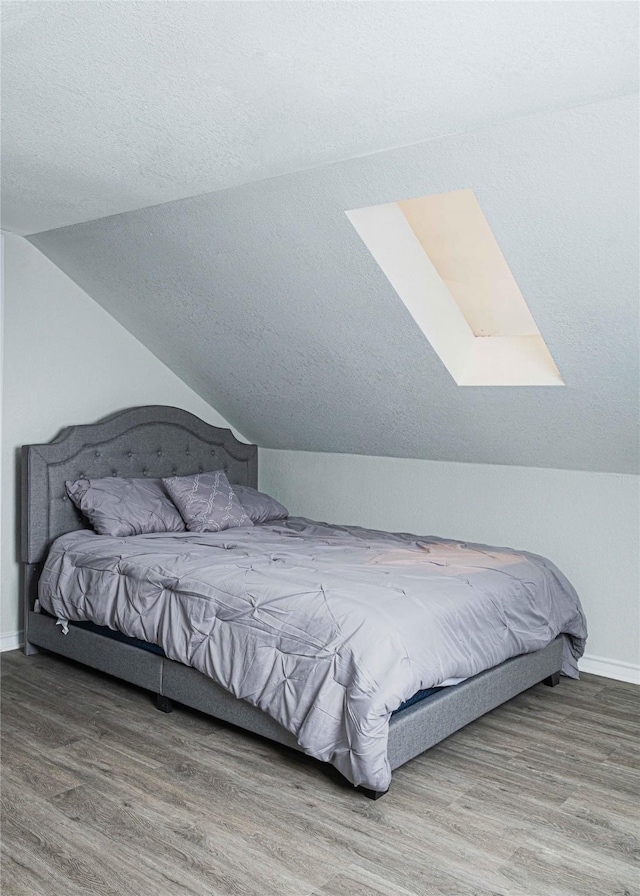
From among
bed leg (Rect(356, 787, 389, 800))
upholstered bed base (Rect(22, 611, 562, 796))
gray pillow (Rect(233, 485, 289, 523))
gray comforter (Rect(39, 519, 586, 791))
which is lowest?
bed leg (Rect(356, 787, 389, 800))

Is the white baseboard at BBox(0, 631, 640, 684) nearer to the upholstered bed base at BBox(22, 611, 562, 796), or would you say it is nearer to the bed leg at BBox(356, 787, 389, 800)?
the upholstered bed base at BBox(22, 611, 562, 796)

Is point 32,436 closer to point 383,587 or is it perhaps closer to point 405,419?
point 405,419

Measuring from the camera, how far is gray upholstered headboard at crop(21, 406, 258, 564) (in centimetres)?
406

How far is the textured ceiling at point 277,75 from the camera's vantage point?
1722 millimetres

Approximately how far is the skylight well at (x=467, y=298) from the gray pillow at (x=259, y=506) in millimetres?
1497

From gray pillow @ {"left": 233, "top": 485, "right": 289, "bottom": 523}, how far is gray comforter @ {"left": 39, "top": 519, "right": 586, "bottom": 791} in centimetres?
47

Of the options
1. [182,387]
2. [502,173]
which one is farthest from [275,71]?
[182,387]

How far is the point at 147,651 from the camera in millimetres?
3340

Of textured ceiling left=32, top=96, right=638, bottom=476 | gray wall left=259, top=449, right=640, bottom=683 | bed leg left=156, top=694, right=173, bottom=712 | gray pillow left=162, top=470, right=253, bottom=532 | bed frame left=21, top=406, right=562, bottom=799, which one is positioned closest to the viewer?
textured ceiling left=32, top=96, right=638, bottom=476

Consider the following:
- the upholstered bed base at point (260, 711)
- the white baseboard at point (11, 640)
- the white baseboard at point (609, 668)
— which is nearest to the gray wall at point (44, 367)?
the white baseboard at point (11, 640)

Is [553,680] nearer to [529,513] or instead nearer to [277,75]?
[529,513]

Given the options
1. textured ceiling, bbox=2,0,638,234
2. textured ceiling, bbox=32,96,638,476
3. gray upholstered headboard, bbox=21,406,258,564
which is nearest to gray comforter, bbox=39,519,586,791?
gray upholstered headboard, bbox=21,406,258,564

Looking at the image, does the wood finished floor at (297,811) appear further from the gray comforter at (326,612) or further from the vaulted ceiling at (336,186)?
the vaulted ceiling at (336,186)

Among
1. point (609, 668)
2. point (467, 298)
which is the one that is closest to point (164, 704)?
point (609, 668)
